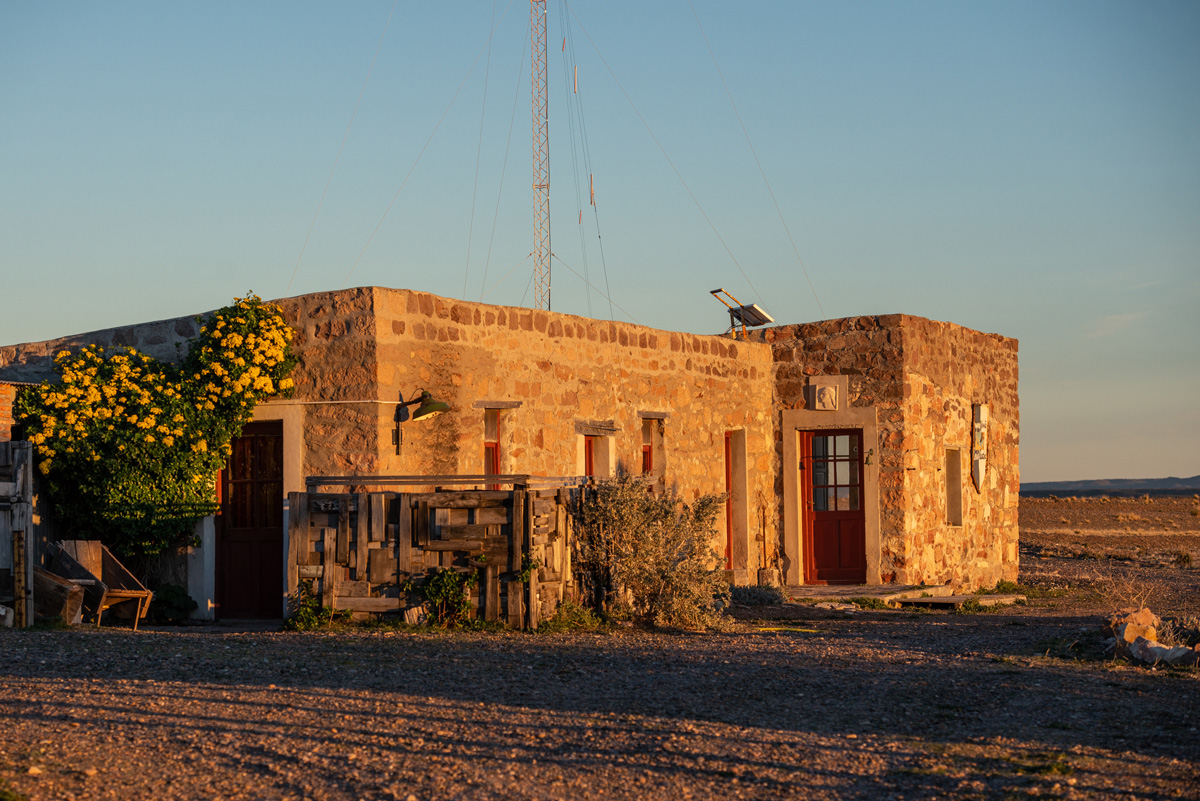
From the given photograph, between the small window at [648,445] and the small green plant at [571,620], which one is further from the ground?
the small window at [648,445]

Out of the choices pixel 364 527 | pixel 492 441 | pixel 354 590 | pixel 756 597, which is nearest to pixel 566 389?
pixel 492 441

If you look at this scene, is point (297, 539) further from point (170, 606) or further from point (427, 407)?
point (170, 606)

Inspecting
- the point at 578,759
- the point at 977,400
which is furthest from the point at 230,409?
the point at 977,400

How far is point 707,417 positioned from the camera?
13922 millimetres

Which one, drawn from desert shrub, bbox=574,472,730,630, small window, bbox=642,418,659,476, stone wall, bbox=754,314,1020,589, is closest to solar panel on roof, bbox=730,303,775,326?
stone wall, bbox=754,314,1020,589

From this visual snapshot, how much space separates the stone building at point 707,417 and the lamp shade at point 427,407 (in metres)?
0.16

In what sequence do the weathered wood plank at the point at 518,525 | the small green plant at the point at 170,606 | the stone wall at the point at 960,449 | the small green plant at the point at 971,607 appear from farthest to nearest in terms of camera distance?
1. the stone wall at the point at 960,449
2. the small green plant at the point at 971,607
3. the small green plant at the point at 170,606
4. the weathered wood plank at the point at 518,525

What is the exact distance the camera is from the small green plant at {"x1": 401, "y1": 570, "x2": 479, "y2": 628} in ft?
31.2

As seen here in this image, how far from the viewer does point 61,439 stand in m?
10.7

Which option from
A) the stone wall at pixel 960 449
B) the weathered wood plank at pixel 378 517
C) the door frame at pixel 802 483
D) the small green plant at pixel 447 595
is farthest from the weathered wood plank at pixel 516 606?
the stone wall at pixel 960 449

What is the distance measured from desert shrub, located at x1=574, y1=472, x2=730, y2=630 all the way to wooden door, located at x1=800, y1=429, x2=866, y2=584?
465cm

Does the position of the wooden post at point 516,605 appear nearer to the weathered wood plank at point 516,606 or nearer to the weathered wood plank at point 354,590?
the weathered wood plank at point 516,606

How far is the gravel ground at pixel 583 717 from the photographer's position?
184 inches

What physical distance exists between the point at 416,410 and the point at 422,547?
143 centimetres
